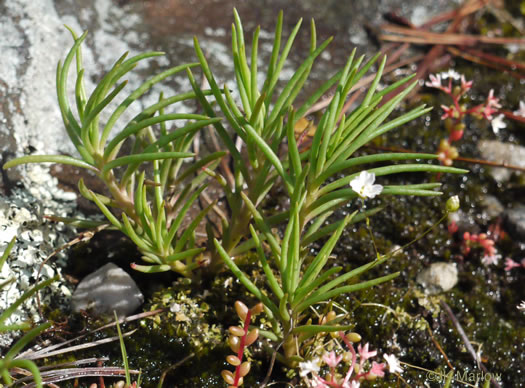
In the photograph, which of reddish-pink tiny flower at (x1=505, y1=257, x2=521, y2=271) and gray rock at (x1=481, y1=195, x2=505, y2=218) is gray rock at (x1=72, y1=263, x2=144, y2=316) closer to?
reddish-pink tiny flower at (x1=505, y1=257, x2=521, y2=271)

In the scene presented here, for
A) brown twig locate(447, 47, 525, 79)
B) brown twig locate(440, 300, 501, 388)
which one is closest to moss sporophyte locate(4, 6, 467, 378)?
brown twig locate(440, 300, 501, 388)

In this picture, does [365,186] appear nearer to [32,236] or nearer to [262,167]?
[262,167]

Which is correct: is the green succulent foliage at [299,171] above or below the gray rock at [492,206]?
above

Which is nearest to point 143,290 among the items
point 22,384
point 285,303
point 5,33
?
point 22,384

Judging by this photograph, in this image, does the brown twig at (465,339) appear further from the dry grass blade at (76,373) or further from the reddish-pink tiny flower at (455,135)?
the dry grass blade at (76,373)

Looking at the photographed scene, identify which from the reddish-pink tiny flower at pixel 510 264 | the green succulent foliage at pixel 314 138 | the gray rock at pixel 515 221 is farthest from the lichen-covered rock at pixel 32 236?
the gray rock at pixel 515 221

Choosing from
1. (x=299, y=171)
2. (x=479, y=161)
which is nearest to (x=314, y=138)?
(x=299, y=171)

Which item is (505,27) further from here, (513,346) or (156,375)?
(156,375)
